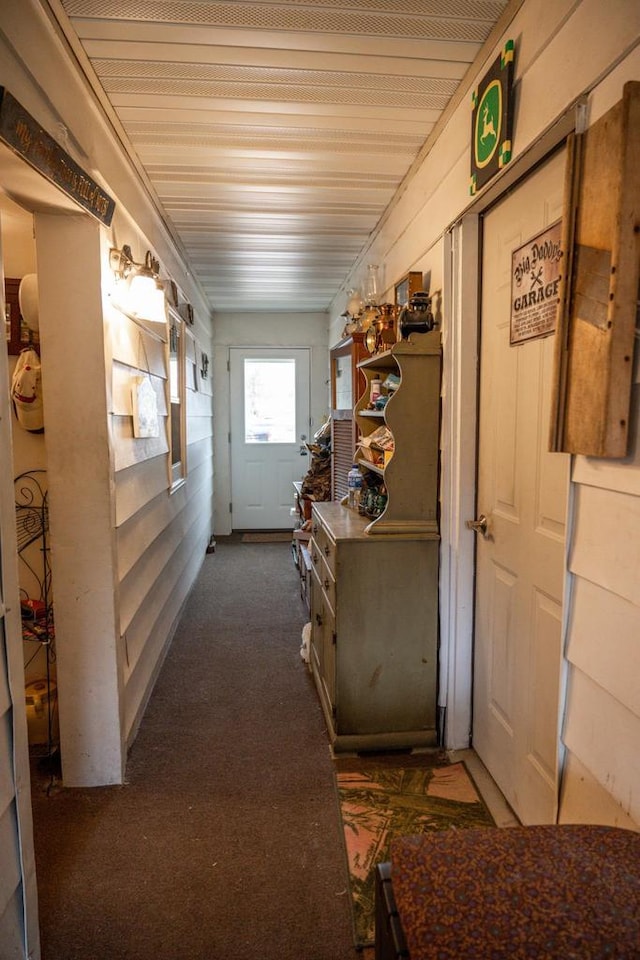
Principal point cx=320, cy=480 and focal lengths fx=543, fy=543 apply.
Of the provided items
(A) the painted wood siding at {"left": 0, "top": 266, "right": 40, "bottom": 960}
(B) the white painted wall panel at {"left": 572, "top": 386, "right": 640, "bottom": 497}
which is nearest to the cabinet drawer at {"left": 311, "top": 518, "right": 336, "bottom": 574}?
(B) the white painted wall panel at {"left": 572, "top": 386, "right": 640, "bottom": 497}

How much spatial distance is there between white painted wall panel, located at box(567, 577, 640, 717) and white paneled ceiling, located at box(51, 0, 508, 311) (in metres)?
1.60

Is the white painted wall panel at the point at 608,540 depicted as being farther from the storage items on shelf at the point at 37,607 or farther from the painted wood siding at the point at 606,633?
the storage items on shelf at the point at 37,607

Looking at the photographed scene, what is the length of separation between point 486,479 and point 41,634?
1784mm

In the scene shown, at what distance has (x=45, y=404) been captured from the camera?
1894 mm

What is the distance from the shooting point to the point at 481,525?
1.99 meters

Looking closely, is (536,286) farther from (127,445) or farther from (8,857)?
(8,857)

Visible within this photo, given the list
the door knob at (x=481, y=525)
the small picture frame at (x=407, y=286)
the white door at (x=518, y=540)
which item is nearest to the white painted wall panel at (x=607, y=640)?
the white door at (x=518, y=540)

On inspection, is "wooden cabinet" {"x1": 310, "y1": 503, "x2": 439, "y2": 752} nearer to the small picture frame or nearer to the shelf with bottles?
the shelf with bottles

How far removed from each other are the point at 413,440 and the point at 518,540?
61 cm

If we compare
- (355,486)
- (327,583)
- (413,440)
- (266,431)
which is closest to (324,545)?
(327,583)

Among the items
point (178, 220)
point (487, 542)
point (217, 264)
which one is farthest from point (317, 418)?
point (487, 542)

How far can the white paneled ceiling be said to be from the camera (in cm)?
154

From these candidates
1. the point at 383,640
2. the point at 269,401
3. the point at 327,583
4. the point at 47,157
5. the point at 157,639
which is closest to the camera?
the point at 47,157

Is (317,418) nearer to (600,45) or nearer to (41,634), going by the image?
(41,634)
